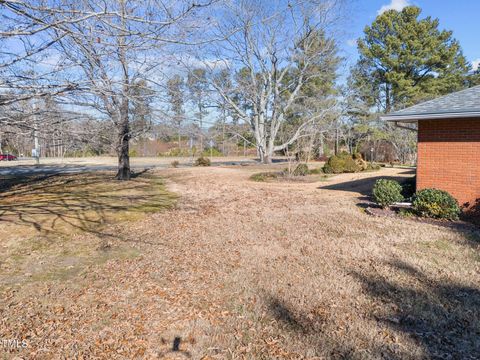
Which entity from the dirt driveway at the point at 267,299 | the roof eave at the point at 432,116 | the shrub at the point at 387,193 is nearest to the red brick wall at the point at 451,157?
the roof eave at the point at 432,116

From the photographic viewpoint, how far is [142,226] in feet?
24.9

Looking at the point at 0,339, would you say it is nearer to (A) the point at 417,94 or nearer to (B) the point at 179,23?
(B) the point at 179,23

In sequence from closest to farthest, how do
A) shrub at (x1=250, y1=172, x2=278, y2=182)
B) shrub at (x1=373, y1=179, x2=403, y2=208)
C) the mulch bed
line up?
the mulch bed
shrub at (x1=373, y1=179, x2=403, y2=208)
shrub at (x1=250, y1=172, x2=278, y2=182)

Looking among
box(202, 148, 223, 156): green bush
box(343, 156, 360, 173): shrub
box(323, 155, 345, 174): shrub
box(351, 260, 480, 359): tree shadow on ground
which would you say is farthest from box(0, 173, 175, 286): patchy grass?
box(202, 148, 223, 156): green bush

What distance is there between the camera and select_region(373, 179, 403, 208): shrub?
28.0ft

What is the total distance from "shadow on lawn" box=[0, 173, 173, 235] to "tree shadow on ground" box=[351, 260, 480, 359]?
5.60 meters

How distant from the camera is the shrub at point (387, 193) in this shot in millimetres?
8547

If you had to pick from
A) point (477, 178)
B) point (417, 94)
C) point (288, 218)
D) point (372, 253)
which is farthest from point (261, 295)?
point (417, 94)

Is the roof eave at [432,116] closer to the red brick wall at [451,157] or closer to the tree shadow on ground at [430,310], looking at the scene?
the red brick wall at [451,157]

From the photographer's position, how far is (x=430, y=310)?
362 centimetres

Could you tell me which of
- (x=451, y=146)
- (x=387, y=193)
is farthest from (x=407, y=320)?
(x=451, y=146)

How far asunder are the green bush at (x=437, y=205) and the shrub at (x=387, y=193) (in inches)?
29.2

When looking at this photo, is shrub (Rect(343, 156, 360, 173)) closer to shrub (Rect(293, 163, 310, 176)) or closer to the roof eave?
shrub (Rect(293, 163, 310, 176))

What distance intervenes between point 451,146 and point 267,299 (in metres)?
6.55
